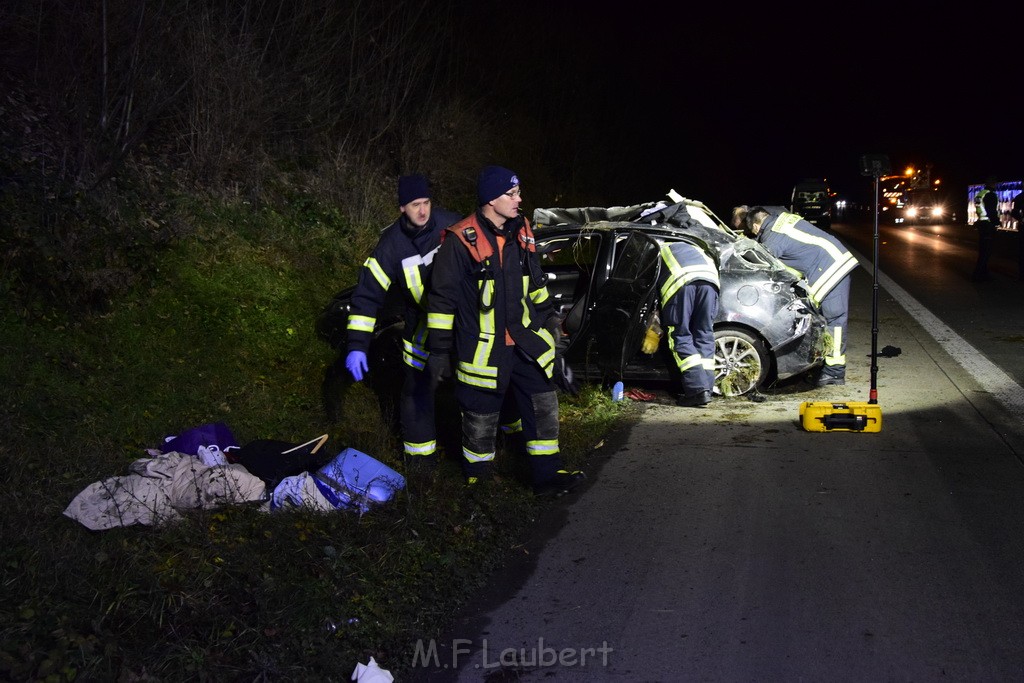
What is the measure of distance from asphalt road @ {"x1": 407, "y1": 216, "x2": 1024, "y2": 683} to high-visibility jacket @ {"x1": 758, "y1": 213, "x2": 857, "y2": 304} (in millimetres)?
1272

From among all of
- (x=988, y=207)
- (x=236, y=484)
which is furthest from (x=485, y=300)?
(x=988, y=207)

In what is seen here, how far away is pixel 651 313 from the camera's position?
8320 millimetres

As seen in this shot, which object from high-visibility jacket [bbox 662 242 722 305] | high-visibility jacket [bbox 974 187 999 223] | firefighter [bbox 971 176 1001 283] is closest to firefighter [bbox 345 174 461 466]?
high-visibility jacket [bbox 662 242 722 305]

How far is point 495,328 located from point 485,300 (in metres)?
0.18

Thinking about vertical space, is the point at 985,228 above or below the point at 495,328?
below

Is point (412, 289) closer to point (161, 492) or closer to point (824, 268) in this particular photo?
point (161, 492)

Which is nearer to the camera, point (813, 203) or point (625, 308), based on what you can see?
point (625, 308)

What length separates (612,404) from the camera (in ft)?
27.2

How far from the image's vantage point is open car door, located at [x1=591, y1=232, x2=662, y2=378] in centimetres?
811

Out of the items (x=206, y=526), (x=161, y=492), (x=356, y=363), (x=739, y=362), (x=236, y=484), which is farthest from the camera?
(x=739, y=362)

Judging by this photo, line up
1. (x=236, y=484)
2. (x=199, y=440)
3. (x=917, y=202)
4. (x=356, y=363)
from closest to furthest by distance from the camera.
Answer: (x=236, y=484), (x=356, y=363), (x=199, y=440), (x=917, y=202)

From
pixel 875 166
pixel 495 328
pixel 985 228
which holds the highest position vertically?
pixel 875 166

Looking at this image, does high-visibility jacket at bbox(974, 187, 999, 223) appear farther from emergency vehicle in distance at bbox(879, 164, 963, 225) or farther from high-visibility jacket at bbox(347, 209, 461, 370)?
emergency vehicle in distance at bbox(879, 164, 963, 225)

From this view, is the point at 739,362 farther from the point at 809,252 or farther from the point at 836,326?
the point at 809,252
